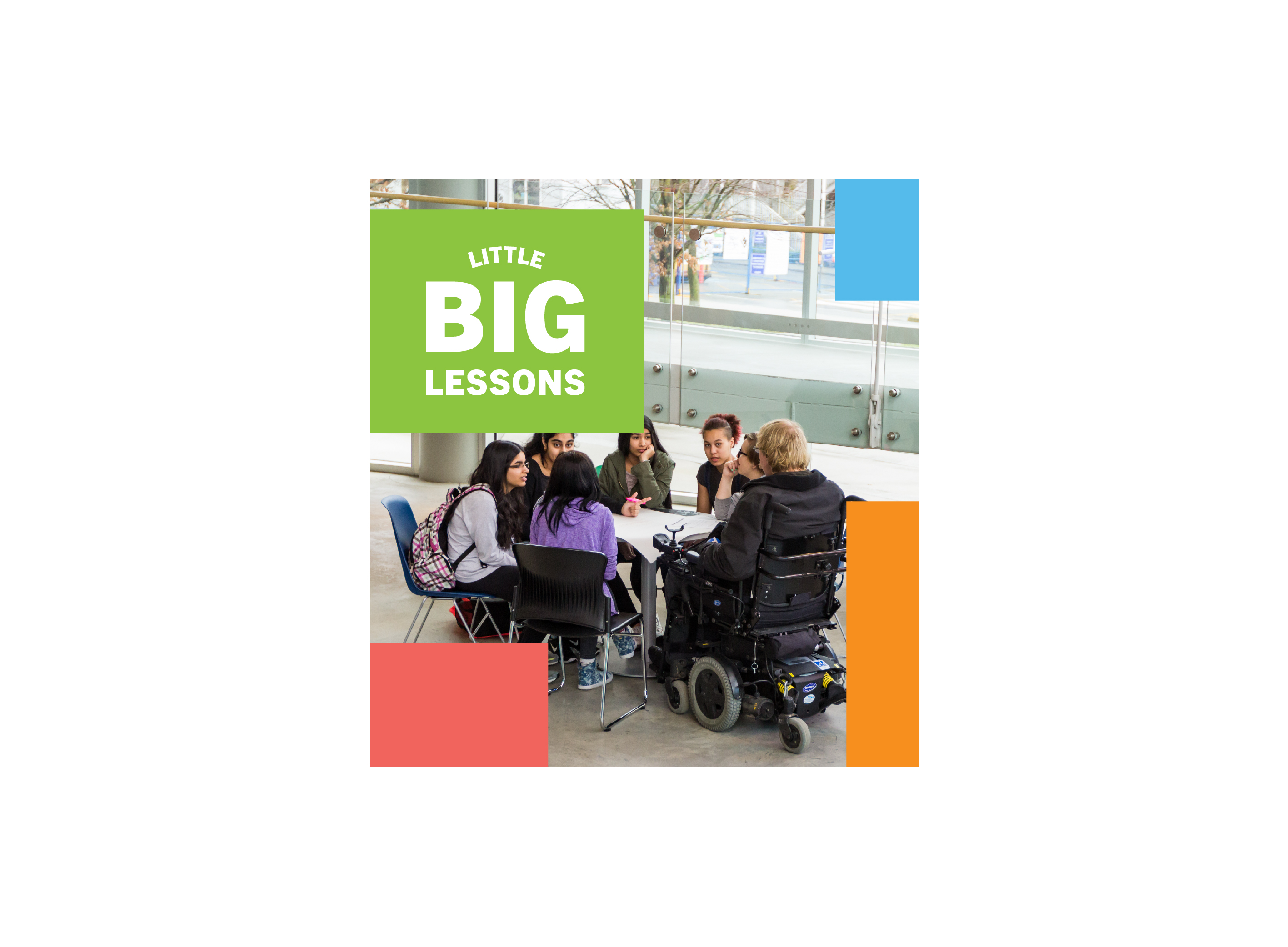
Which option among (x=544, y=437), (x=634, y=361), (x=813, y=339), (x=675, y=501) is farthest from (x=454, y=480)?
A: (x=634, y=361)

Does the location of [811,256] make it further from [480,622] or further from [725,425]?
[480,622]

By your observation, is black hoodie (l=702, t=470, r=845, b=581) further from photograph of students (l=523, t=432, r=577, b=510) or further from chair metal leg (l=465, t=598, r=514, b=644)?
chair metal leg (l=465, t=598, r=514, b=644)

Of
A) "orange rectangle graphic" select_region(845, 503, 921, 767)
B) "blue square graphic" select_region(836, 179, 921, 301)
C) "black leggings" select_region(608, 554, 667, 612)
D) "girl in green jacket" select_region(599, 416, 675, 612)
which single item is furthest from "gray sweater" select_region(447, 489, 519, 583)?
"blue square graphic" select_region(836, 179, 921, 301)

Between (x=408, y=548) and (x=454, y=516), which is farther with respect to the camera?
(x=408, y=548)

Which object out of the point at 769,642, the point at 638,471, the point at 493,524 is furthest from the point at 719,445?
the point at 493,524

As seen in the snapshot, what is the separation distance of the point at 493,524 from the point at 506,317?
120 cm

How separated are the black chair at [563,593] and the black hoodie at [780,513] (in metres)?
0.57

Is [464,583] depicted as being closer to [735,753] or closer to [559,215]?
[735,753]

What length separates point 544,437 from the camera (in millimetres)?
5477

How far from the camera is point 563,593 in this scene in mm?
4785

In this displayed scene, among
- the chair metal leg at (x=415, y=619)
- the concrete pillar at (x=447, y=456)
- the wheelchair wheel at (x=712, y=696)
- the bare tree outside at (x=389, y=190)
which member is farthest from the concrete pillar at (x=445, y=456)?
the wheelchair wheel at (x=712, y=696)

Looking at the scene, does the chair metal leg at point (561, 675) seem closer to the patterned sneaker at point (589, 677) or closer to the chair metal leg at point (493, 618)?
the patterned sneaker at point (589, 677)

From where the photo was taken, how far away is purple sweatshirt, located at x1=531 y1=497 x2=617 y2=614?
16.1 ft

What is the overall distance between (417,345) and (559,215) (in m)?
0.74
